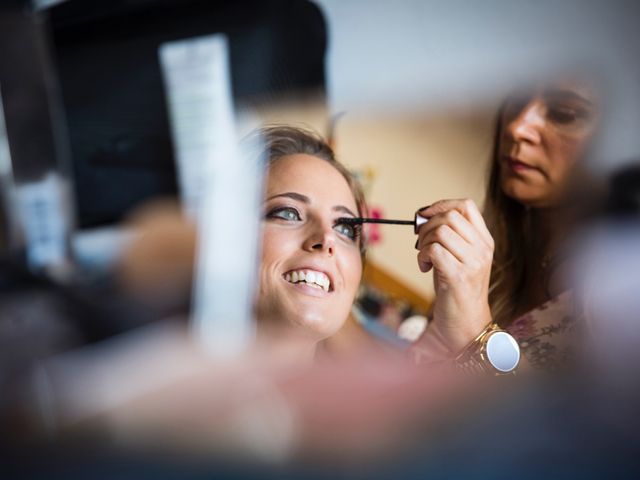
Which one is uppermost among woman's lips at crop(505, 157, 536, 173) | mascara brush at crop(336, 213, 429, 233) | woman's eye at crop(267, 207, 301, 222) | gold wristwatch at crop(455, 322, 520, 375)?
woman's lips at crop(505, 157, 536, 173)

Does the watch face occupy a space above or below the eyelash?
below

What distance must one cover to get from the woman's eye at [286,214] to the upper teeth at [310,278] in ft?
0.15

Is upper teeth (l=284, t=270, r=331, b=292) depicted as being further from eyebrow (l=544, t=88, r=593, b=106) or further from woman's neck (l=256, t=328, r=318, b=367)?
eyebrow (l=544, t=88, r=593, b=106)

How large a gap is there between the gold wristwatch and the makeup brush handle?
107mm

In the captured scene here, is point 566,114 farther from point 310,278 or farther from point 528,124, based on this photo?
point 310,278

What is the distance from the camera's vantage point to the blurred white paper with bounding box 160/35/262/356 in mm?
492

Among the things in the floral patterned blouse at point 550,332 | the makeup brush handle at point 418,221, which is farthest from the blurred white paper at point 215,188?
the floral patterned blouse at point 550,332


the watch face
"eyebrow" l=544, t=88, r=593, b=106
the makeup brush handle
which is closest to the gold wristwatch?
the watch face

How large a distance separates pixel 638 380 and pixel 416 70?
0.36 metres

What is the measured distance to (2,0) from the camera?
1.80ft

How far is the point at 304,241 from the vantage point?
1.55ft

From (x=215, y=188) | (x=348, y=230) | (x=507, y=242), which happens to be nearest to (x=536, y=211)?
(x=507, y=242)

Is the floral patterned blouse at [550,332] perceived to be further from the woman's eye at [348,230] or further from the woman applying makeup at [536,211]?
the woman's eye at [348,230]

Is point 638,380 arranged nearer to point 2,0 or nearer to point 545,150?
point 545,150
